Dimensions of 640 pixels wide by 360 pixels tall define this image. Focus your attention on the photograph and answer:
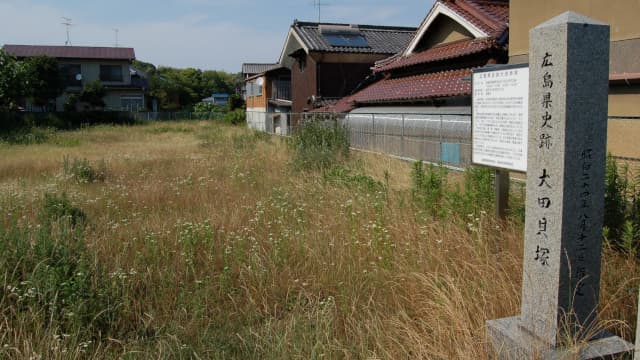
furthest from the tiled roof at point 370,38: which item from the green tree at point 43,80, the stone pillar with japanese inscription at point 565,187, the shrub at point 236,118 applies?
the stone pillar with japanese inscription at point 565,187

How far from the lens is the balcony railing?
35.7 metres

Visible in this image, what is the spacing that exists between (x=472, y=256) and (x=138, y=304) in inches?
116

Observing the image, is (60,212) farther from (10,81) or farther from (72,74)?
(72,74)

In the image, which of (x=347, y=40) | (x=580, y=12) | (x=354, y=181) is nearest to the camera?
(x=354, y=181)

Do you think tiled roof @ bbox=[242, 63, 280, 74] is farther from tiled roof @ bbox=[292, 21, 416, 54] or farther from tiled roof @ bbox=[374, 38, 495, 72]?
tiled roof @ bbox=[374, 38, 495, 72]

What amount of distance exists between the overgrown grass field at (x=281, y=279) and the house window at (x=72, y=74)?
42.4 m

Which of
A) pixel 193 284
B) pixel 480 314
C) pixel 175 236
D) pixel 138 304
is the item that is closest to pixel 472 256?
pixel 480 314

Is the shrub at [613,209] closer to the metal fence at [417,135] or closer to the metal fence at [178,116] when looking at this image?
the metal fence at [417,135]

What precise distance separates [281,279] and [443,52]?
13599 mm

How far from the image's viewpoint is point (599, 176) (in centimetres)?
299

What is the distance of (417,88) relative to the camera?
55.3 ft

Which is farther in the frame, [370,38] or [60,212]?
[370,38]

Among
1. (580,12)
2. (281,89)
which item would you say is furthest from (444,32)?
(281,89)

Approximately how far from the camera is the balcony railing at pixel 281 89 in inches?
1406
